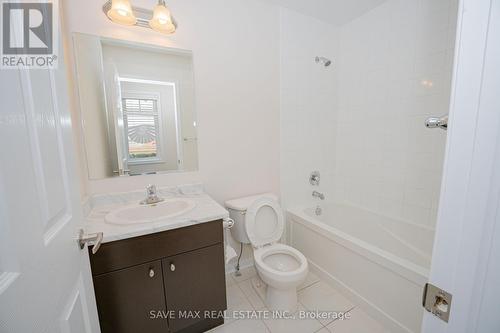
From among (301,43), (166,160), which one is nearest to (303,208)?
(166,160)

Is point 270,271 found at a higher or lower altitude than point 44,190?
lower

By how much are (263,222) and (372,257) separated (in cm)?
83

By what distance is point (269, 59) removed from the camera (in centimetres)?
193

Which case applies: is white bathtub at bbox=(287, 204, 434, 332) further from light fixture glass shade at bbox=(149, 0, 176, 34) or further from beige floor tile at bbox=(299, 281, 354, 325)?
light fixture glass shade at bbox=(149, 0, 176, 34)

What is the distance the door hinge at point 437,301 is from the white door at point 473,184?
0.03 feet

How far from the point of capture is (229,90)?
1.78 metres

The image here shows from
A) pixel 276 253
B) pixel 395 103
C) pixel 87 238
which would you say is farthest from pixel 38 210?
pixel 395 103

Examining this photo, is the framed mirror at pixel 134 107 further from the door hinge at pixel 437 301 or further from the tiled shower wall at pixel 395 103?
the tiled shower wall at pixel 395 103

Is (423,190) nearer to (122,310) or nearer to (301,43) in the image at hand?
(301,43)

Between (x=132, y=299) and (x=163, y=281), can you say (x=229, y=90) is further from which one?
(x=132, y=299)

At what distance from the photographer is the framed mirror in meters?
1.39

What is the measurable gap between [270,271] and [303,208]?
0.93 meters

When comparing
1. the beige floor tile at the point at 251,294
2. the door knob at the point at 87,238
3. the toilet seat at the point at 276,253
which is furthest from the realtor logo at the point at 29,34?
the beige floor tile at the point at 251,294

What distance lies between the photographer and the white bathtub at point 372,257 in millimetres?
1308
